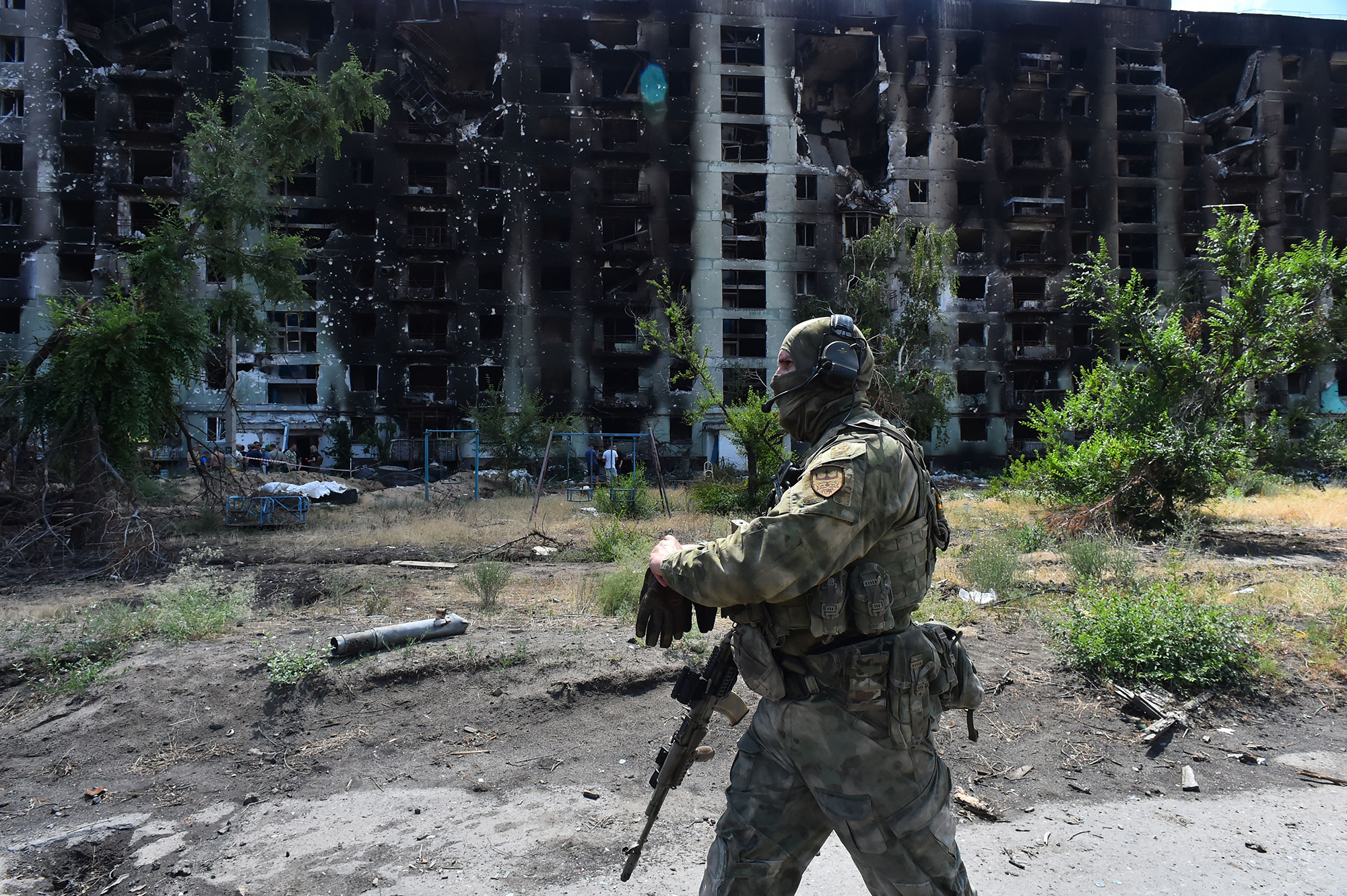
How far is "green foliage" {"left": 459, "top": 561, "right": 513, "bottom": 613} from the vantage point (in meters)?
6.33

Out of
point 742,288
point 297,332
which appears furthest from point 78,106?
point 742,288

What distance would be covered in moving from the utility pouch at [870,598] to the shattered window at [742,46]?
37321mm

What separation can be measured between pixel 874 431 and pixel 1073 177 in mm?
40571

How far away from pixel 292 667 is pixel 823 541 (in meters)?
3.87

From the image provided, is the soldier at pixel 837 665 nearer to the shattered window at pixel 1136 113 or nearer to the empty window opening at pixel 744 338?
the empty window opening at pixel 744 338

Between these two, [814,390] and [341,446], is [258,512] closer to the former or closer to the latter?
[814,390]

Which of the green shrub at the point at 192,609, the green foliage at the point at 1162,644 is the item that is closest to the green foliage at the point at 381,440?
the green shrub at the point at 192,609

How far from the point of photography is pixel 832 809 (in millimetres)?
1914

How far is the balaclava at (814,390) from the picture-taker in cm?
225

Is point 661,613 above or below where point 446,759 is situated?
above

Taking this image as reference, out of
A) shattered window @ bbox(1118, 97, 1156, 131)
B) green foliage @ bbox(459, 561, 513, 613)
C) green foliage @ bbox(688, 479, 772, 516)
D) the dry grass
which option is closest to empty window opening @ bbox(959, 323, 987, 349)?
shattered window @ bbox(1118, 97, 1156, 131)

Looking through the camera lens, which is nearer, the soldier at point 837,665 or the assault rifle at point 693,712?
the soldier at point 837,665

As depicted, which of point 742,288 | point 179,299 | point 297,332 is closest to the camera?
point 179,299

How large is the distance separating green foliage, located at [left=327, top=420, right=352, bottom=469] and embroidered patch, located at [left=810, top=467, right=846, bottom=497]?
102 feet
